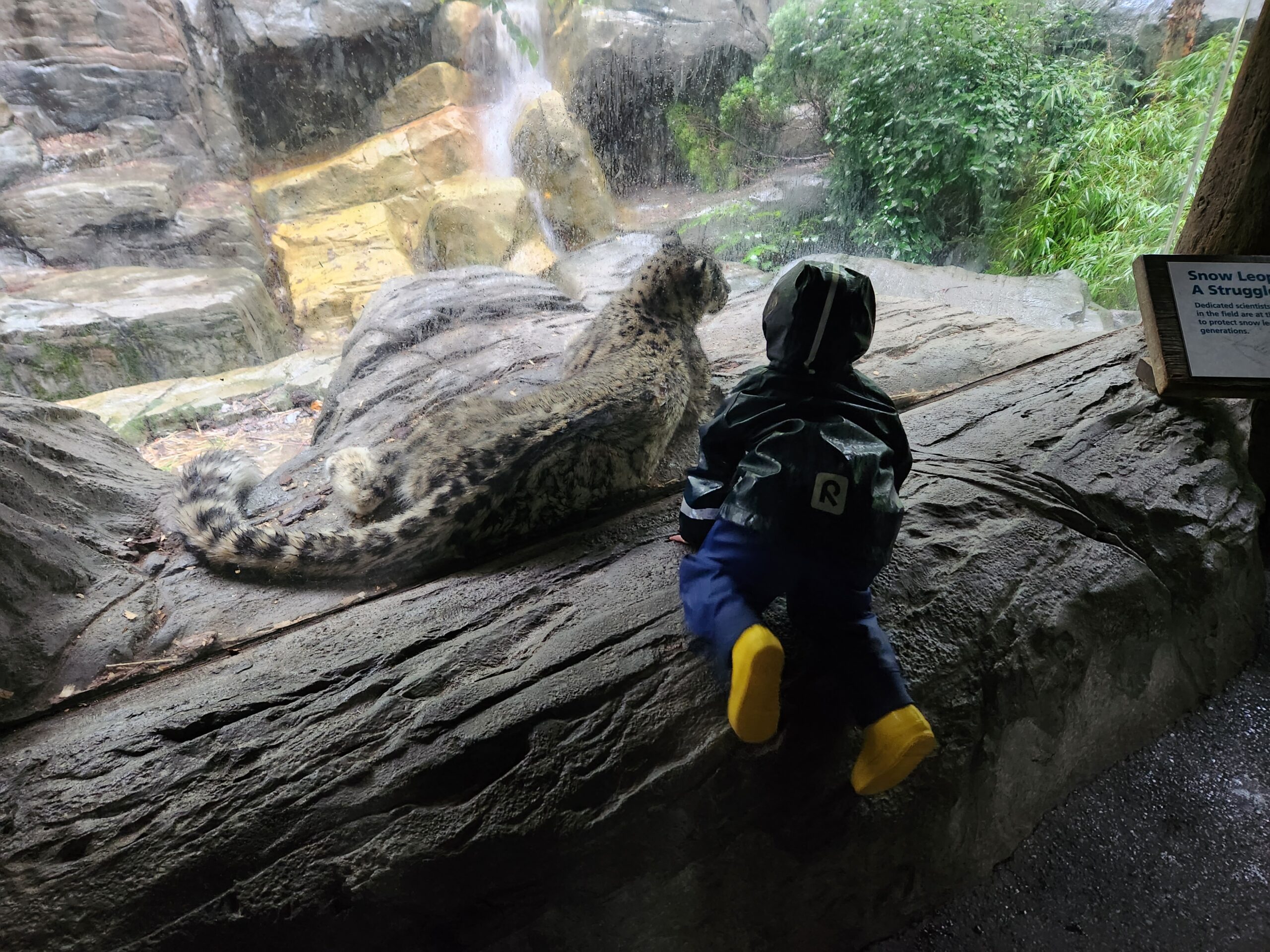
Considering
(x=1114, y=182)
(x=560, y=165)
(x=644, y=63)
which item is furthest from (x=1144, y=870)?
(x=644, y=63)

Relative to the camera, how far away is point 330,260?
4.65 m

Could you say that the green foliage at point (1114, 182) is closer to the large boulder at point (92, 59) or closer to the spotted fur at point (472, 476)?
the spotted fur at point (472, 476)

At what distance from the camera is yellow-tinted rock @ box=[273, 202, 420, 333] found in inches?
174

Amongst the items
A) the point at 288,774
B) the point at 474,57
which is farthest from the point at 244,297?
the point at 288,774

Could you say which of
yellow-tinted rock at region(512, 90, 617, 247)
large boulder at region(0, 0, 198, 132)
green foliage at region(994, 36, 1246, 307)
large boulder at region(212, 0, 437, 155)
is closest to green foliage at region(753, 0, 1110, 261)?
green foliage at region(994, 36, 1246, 307)

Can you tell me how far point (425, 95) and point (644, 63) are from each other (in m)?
1.53

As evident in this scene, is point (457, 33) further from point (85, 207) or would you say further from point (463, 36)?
point (85, 207)

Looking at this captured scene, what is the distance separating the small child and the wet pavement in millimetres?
761

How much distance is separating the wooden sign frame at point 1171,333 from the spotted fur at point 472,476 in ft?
6.94

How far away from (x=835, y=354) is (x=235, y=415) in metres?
3.38

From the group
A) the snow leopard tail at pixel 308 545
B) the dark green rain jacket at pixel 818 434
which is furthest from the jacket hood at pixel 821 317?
the snow leopard tail at pixel 308 545

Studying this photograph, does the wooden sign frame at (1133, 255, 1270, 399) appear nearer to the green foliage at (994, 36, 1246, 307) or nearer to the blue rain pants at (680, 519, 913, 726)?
the green foliage at (994, 36, 1246, 307)

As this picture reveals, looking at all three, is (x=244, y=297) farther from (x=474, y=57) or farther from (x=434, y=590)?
(x=434, y=590)

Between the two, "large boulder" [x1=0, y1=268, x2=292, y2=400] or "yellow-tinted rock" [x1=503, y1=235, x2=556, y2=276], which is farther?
"yellow-tinted rock" [x1=503, y1=235, x2=556, y2=276]
